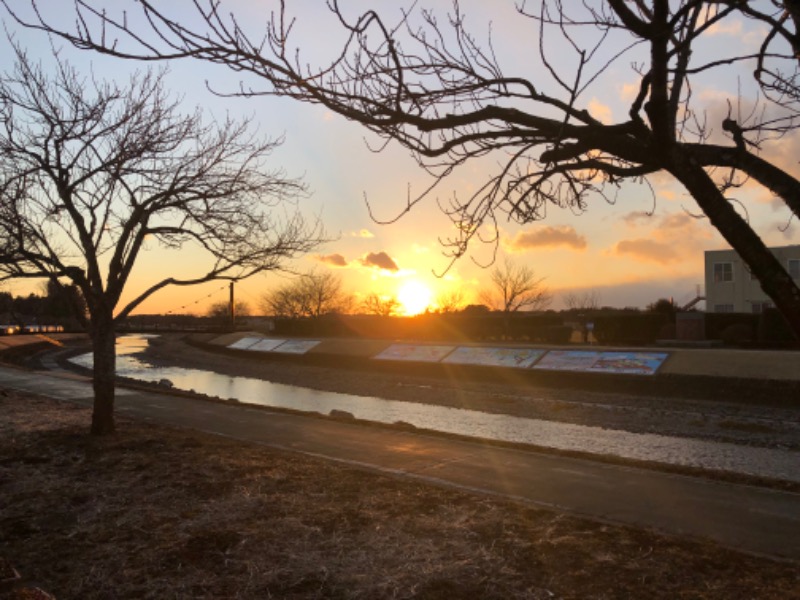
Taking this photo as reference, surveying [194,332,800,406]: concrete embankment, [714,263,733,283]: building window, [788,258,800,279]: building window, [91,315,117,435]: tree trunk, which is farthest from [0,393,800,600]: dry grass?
[714,263,733,283]: building window

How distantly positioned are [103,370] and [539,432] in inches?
398

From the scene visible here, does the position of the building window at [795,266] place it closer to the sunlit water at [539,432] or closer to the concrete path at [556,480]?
the sunlit water at [539,432]

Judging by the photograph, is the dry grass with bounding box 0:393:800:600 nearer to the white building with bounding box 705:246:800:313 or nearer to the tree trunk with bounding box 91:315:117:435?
the tree trunk with bounding box 91:315:117:435

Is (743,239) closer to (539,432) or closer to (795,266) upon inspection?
(539,432)

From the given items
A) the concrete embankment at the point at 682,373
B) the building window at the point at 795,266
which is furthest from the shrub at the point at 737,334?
the building window at the point at 795,266

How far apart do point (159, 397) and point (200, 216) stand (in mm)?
6847

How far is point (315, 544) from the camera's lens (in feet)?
17.0

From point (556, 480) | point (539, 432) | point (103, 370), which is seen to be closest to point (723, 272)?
point (539, 432)

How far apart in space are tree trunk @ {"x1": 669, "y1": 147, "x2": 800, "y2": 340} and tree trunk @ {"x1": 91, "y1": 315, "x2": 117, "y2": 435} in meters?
8.41

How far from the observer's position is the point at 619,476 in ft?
25.6

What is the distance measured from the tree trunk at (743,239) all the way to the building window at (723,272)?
48.6m

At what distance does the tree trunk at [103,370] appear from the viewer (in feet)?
32.2

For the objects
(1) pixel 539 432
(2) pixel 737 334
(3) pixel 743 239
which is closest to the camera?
(3) pixel 743 239

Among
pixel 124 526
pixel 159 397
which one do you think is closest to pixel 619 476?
pixel 124 526
